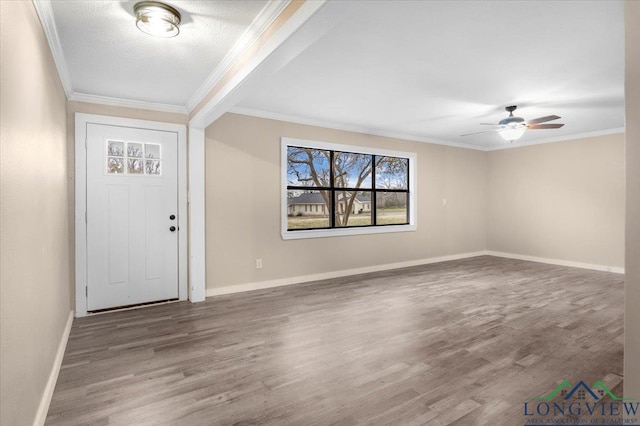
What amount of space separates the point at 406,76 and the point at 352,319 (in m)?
2.55

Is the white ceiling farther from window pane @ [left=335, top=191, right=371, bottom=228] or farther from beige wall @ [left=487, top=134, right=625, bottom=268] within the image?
window pane @ [left=335, top=191, right=371, bottom=228]

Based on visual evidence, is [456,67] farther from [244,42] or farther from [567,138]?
[567,138]

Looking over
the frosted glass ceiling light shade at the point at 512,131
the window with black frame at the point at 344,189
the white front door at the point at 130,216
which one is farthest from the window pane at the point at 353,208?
the white front door at the point at 130,216

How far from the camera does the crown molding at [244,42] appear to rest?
2.09m

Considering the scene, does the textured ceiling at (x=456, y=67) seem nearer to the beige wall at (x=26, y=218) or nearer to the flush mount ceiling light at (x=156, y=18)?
the flush mount ceiling light at (x=156, y=18)

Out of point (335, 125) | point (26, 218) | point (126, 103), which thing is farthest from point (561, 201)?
point (26, 218)

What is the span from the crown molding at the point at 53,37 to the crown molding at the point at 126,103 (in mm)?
299

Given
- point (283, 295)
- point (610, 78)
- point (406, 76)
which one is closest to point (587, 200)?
point (610, 78)

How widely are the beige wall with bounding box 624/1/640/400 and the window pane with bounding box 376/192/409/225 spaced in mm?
5456

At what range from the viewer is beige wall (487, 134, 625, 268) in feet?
19.2

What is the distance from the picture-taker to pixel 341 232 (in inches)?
214

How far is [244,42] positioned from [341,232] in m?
3.44

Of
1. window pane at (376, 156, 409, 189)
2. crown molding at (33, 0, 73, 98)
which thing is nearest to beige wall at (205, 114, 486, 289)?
window pane at (376, 156, 409, 189)

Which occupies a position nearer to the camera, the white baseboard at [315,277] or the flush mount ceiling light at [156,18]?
the flush mount ceiling light at [156,18]
